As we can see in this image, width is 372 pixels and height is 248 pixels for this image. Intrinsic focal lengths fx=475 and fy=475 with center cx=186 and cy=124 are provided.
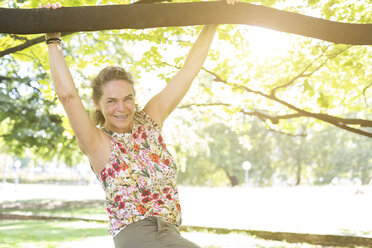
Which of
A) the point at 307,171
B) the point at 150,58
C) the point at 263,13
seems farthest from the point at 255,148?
the point at 263,13

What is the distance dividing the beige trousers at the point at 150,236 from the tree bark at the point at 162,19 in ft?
3.63

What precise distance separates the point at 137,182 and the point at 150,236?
31 cm

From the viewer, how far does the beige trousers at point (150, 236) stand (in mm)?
2363

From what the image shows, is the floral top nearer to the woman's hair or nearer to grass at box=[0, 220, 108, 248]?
the woman's hair

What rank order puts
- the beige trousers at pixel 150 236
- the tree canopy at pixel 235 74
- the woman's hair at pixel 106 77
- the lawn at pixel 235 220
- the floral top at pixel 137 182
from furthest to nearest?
the lawn at pixel 235 220, the tree canopy at pixel 235 74, the woman's hair at pixel 106 77, the floral top at pixel 137 182, the beige trousers at pixel 150 236

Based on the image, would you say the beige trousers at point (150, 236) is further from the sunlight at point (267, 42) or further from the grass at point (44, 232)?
the grass at point (44, 232)

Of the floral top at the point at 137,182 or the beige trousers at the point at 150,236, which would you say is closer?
the beige trousers at the point at 150,236

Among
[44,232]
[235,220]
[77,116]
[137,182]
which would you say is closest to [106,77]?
[77,116]

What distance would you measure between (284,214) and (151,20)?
1352 centimetres

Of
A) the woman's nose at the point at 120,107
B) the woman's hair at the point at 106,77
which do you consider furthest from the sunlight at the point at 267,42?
the woman's nose at the point at 120,107

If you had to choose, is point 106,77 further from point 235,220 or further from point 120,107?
point 235,220

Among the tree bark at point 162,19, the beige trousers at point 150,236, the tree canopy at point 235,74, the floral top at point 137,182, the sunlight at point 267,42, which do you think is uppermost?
the sunlight at point 267,42

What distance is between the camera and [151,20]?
2699 millimetres

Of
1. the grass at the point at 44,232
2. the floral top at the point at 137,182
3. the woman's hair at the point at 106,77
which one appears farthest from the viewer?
the grass at the point at 44,232
